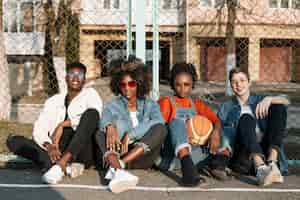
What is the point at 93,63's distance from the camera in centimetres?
1691

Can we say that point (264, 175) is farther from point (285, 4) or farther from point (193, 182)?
point (285, 4)

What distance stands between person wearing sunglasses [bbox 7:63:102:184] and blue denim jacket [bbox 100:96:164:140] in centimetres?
11

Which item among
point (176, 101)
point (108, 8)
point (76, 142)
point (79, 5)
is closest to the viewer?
point (76, 142)

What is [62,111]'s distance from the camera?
466 cm

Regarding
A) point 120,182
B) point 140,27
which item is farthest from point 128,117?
point 140,27

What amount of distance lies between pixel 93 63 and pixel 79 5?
344cm

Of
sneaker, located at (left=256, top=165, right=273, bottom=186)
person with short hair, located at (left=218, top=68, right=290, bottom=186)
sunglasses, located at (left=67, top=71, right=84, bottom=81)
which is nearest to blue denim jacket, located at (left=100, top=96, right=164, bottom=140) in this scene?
sunglasses, located at (left=67, top=71, right=84, bottom=81)

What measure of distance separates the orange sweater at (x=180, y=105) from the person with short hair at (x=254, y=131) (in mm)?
98

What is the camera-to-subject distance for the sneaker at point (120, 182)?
391cm

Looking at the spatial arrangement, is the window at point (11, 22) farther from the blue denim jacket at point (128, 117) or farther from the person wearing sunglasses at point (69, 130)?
the blue denim jacket at point (128, 117)

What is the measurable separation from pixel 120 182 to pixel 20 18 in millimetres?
20596

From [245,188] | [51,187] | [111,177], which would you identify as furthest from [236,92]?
[51,187]

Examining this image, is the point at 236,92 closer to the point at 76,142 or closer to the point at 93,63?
the point at 76,142

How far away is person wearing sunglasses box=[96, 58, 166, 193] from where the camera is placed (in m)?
4.08
